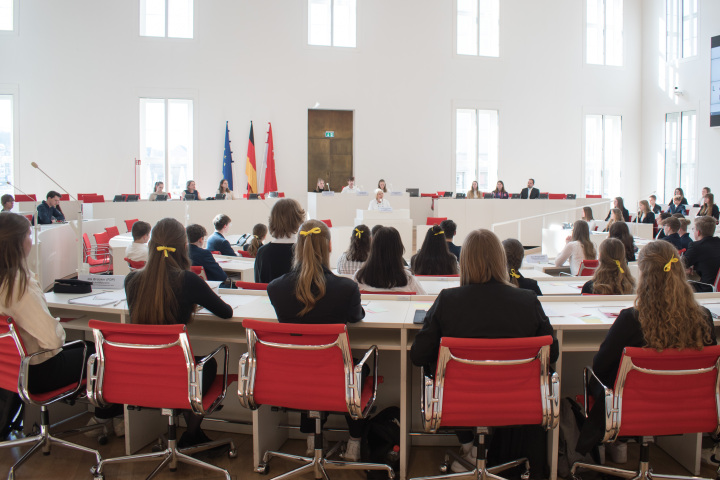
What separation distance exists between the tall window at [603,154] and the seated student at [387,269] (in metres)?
13.0

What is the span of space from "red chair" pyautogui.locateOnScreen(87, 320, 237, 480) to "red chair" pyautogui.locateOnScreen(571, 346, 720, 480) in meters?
1.74

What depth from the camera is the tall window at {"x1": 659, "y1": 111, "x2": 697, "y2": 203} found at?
45.2 ft

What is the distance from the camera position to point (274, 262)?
14.4ft

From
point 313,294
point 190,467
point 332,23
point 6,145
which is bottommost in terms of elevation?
point 190,467

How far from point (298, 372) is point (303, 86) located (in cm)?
1173

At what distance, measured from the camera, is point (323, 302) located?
2.74 metres

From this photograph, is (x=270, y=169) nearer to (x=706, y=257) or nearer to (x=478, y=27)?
(x=478, y=27)

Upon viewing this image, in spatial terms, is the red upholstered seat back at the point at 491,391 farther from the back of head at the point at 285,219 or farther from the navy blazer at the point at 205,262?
the navy blazer at the point at 205,262

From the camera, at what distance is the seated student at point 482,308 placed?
2457mm

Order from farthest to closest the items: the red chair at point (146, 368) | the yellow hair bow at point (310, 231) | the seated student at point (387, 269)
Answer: the seated student at point (387, 269), the yellow hair bow at point (310, 231), the red chair at point (146, 368)

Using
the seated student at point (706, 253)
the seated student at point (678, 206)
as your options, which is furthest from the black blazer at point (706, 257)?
the seated student at point (678, 206)

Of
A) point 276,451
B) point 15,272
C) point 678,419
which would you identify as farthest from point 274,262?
point 678,419

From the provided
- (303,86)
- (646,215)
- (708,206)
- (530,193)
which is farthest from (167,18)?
(708,206)

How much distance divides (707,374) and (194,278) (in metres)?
2.24
